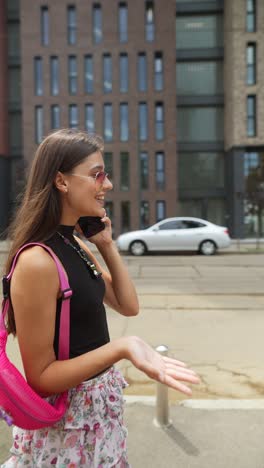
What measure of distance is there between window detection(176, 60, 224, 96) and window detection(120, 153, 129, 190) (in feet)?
20.9

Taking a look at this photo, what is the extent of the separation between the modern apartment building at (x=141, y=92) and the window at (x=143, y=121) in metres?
0.08

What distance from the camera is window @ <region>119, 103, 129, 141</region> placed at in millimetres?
29672

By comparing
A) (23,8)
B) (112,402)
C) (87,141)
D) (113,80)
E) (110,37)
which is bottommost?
(112,402)

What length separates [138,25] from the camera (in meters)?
29.6

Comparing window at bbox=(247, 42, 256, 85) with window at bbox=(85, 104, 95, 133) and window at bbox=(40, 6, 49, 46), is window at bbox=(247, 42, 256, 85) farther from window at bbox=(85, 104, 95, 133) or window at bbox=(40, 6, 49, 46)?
window at bbox=(40, 6, 49, 46)

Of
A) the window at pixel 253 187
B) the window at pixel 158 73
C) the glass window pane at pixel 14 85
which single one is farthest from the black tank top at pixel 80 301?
the glass window pane at pixel 14 85

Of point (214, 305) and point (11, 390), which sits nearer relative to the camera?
point (11, 390)

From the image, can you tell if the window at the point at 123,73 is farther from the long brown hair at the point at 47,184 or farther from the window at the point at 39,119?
the long brown hair at the point at 47,184

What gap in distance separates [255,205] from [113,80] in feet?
48.2

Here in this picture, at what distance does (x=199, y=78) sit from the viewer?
96.3ft

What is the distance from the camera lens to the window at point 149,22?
96.9 feet

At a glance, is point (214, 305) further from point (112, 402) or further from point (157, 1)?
point (157, 1)

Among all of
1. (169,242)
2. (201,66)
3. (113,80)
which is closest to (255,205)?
(169,242)

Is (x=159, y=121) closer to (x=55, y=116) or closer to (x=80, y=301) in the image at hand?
(x=55, y=116)
